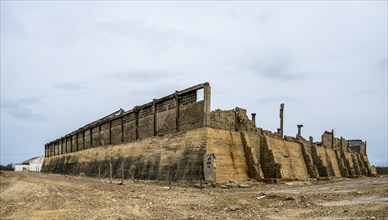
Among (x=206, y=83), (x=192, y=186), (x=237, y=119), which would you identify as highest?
(x=206, y=83)

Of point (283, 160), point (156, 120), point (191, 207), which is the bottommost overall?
point (191, 207)

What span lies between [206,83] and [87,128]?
90.3ft

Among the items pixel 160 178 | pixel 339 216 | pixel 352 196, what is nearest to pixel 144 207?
pixel 339 216

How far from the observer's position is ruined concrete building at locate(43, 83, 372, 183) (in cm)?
2220

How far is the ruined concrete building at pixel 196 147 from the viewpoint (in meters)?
22.2

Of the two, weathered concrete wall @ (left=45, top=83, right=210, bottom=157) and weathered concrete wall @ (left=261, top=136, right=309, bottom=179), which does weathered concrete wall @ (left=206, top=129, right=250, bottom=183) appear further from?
weathered concrete wall @ (left=261, top=136, right=309, bottom=179)

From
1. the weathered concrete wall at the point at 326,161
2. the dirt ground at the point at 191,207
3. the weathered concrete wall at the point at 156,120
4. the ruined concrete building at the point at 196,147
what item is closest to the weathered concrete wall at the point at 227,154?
the ruined concrete building at the point at 196,147

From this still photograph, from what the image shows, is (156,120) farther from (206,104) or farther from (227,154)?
(227,154)

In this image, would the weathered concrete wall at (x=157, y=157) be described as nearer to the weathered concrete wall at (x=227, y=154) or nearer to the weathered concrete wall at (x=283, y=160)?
the weathered concrete wall at (x=227, y=154)

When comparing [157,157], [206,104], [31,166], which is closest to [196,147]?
Answer: [206,104]

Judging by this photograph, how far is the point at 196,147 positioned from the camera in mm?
22406

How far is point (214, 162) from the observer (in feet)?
68.0

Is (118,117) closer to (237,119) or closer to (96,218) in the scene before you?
(237,119)

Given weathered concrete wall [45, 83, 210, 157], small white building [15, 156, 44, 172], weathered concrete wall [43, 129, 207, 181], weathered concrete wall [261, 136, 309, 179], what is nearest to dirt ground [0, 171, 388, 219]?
weathered concrete wall [43, 129, 207, 181]
